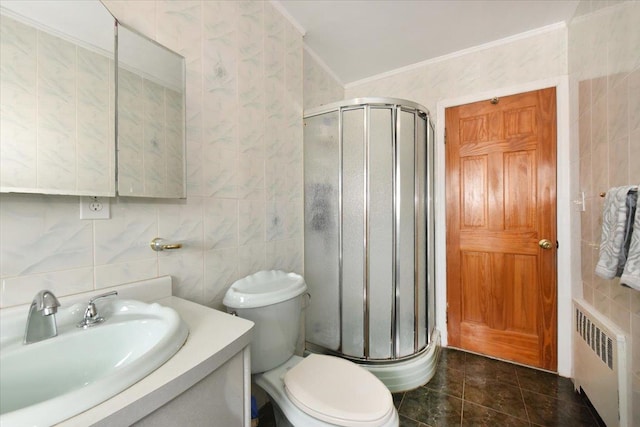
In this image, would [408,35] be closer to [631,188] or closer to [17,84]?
[631,188]

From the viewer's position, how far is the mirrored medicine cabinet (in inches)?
28.3

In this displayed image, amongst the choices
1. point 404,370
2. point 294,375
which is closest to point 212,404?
point 294,375

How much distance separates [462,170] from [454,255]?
68 centimetres

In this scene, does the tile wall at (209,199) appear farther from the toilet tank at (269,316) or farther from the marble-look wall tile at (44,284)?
the toilet tank at (269,316)

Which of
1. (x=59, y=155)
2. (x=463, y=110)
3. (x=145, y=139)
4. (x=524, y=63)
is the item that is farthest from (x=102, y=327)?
(x=524, y=63)

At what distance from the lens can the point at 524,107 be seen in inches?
75.7

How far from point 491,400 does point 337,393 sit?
120 cm

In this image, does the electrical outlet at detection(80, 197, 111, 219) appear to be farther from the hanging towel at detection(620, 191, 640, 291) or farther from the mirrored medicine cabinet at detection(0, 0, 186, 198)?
the hanging towel at detection(620, 191, 640, 291)

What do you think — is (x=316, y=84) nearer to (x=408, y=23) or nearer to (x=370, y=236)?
(x=408, y=23)

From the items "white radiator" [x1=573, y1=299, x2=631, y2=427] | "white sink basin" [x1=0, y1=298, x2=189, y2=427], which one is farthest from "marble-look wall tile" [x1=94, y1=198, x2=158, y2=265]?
"white radiator" [x1=573, y1=299, x2=631, y2=427]

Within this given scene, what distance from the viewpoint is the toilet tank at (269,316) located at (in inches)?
43.3

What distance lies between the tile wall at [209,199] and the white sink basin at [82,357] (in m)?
0.15

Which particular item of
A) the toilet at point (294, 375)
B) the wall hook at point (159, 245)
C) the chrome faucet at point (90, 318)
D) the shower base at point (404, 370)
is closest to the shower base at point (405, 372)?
the shower base at point (404, 370)

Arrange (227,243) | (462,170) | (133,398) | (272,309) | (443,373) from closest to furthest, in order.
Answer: (133,398)
(272,309)
(227,243)
(443,373)
(462,170)
